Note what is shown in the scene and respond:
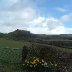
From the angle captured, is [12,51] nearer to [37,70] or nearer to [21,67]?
[21,67]

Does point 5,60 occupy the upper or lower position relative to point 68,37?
lower

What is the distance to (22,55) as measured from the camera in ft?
48.9

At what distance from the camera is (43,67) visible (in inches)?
493

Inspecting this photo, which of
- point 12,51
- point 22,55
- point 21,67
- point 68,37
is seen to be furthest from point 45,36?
point 21,67

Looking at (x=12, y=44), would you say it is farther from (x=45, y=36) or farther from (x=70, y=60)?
(x=70, y=60)

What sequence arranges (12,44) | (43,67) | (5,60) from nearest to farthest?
(43,67) → (5,60) → (12,44)

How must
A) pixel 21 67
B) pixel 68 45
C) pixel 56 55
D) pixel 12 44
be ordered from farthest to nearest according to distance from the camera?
1. pixel 12 44
2. pixel 68 45
3. pixel 56 55
4. pixel 21 67

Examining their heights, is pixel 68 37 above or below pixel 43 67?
above

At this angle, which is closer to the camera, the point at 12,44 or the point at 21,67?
the point at 21,67

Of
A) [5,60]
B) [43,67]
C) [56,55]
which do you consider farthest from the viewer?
[5,60]

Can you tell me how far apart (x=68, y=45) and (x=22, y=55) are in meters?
4.37

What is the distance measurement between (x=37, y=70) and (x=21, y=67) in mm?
1164

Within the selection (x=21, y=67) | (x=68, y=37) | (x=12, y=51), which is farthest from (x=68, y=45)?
(x=21, y=67)

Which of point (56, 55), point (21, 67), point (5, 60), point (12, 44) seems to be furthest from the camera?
point (12, 44)
